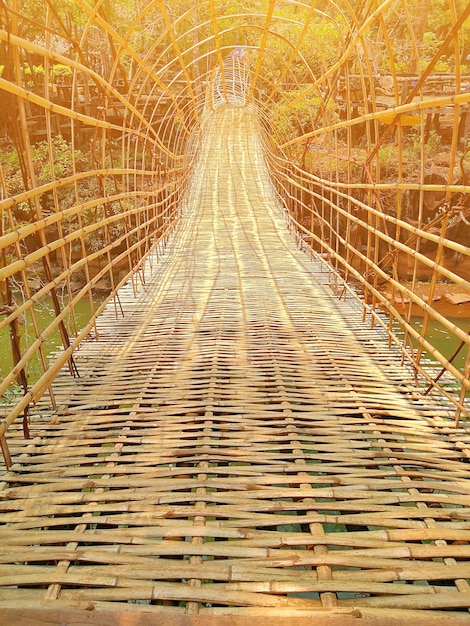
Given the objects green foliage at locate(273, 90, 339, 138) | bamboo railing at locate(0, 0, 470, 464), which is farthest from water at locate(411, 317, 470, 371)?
green foliage at locate(273, 90, 339, 138)

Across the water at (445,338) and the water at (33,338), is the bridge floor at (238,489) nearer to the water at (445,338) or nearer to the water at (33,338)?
the water at (33,338)

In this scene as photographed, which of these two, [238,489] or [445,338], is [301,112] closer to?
[445,338]

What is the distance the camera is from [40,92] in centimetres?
1108

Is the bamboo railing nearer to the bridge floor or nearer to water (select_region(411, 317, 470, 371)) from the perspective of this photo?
water (select_region(411, 317, 470, 371))

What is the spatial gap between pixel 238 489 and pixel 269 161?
23.0ft

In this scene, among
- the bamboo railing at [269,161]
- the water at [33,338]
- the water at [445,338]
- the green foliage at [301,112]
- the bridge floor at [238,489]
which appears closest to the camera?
the bridge floor at [238,489]

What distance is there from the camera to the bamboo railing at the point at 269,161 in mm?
1653

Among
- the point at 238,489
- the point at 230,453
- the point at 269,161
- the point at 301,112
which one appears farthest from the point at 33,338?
the point at 301,112

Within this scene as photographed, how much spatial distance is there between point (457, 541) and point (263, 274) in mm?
2577

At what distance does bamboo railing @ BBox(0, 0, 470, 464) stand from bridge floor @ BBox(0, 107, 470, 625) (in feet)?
0.62

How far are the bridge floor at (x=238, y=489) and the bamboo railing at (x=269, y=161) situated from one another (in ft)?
0.62

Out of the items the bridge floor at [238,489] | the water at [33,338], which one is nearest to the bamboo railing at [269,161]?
the water at [33,338]

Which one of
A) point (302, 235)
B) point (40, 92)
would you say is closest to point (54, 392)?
point (302, 235)

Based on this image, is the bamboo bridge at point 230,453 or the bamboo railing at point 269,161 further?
the bamboo railing at point 269,161
